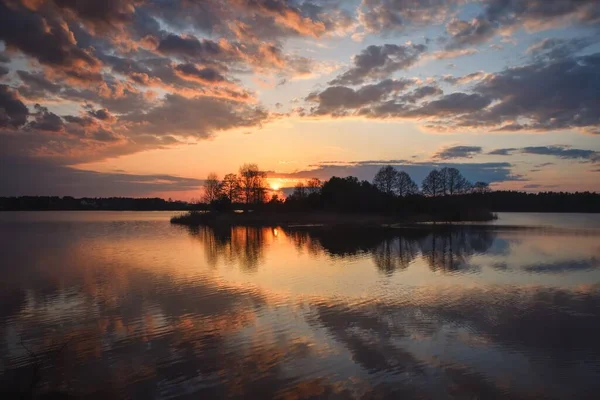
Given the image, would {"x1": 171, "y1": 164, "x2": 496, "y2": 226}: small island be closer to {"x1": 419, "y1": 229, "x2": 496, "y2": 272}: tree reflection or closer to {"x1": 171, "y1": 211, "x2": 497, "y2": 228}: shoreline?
{"x1": 171, "y1": 211, "x2": 497, "y2": 228}: shoreline

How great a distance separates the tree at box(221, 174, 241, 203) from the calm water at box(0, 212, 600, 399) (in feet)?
207

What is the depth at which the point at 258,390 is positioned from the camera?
6156mm

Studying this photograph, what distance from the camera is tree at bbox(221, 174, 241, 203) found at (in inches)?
3204

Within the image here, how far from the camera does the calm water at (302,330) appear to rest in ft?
21.0

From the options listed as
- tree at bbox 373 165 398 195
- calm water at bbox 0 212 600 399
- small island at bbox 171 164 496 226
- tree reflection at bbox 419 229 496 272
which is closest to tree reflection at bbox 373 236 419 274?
calm water at bbox 0 212 600 399

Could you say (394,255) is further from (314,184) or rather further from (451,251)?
(314,184)

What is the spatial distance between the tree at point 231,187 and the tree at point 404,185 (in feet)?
99.5

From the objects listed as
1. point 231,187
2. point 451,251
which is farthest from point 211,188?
point 451,251

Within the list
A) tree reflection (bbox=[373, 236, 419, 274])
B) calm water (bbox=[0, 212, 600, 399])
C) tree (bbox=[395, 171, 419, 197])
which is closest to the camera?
calm water (bbox=[0, 212, 600, 399])

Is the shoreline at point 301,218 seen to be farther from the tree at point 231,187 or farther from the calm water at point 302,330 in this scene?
the calm water at point 302,330

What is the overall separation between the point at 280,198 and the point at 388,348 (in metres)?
73.7

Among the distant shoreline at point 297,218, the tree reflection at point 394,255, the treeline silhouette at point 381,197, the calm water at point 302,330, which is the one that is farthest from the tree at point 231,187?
the calm water at point 302,330

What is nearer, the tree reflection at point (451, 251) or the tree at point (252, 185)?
the tree reflection at point (451, 251)

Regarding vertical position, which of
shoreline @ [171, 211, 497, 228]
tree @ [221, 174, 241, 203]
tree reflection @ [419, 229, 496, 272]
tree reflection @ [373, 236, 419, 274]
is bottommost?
tree reflection @ [419, 229, 496, 272]
